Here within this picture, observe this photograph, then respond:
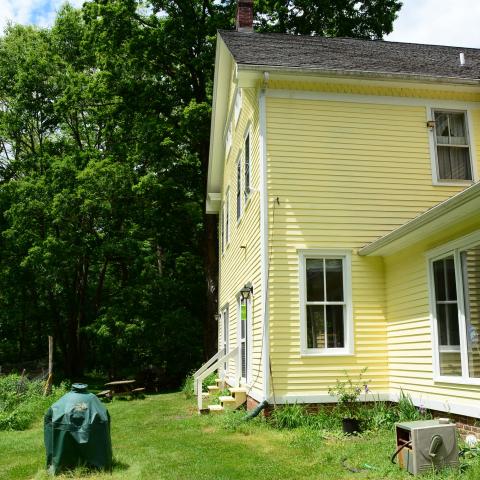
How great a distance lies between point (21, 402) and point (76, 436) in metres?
8.16

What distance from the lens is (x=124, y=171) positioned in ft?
77.9

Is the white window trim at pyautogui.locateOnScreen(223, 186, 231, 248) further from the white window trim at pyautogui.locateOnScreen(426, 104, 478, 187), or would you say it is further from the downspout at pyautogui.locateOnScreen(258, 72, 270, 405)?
the white window trim at pyautogui.locateOnScreen(426, 104, 478, 187)

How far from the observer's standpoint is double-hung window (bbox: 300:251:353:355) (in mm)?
10055

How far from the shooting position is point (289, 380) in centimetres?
979

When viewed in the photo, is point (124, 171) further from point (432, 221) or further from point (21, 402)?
point (432, 221)

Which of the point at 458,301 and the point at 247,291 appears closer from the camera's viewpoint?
the point at 458,301

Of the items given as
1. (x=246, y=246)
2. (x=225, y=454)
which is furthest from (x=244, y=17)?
(x=225, y=454)

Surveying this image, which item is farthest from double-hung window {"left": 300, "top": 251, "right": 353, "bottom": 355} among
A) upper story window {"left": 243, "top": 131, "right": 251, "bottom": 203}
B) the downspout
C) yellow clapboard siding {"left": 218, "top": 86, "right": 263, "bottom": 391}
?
upper story window {"left": 243, "top": 131, "right": 251, "bottom": 203}

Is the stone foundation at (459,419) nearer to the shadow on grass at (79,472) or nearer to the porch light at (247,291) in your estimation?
the porch light at (247,291)

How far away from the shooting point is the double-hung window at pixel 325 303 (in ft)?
33.0

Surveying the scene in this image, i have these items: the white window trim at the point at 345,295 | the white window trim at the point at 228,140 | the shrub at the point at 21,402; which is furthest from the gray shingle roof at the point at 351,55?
the shrub at the point at 21,402

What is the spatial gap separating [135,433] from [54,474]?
3.50m

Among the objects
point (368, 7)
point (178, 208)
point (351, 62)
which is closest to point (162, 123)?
point (178, 208)

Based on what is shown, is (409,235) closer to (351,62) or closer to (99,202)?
(351,62)
